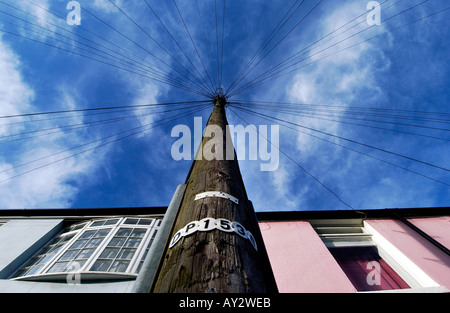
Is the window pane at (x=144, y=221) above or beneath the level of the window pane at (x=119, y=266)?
above

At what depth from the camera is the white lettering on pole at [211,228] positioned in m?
1.50

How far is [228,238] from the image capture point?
143cm

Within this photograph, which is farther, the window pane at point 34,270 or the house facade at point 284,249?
the window pane at point 34,270

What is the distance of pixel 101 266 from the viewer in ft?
20.3

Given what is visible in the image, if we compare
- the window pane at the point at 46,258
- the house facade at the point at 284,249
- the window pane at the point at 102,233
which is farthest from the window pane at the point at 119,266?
the window pane at the point at 46,258

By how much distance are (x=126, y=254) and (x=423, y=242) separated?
30.0 feet

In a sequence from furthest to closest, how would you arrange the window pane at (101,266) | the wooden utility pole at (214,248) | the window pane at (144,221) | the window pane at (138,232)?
1. the window pane at (144,221)
2. the window pane at (138,232)
3. the window pane at (101,266)
4. the wooden utility pole at (214,248)

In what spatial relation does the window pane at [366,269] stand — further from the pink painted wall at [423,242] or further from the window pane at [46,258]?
the window pane at [46,258]
